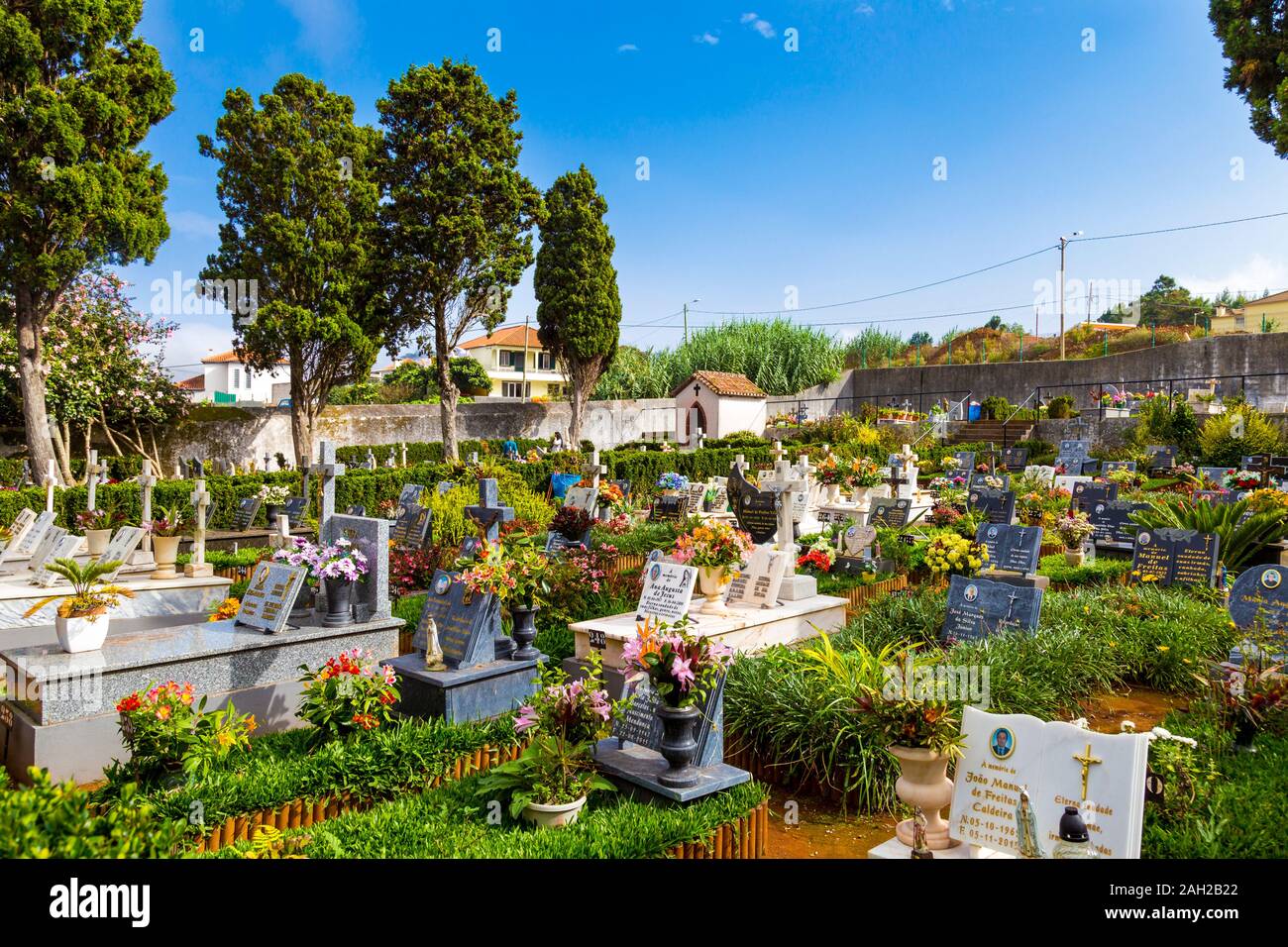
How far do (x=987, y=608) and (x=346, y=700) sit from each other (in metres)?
5.60

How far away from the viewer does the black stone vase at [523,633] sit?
7332 millimetres

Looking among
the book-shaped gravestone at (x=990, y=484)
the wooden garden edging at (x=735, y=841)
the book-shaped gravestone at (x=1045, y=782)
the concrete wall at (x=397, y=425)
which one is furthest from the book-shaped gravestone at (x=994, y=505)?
the concrete wall at (x=397, y=425)

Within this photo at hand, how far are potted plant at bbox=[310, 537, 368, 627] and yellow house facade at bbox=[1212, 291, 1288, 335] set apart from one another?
50745 mm

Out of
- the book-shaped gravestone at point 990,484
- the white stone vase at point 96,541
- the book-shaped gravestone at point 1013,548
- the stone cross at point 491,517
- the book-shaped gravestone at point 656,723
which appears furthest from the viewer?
the book-shaped gravestone at point 990,484

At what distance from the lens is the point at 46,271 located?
681 inches

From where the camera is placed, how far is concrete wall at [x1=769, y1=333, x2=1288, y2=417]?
29.2 meters

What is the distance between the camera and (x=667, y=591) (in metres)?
7.59

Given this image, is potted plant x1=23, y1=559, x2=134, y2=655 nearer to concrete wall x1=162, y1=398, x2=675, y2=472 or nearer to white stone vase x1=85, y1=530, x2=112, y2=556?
white stone vase x1=85, y1=530, x2=112, y2=556

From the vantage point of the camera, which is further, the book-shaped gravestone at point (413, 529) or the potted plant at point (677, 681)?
the book-shaped gravestone at point (413, 529)

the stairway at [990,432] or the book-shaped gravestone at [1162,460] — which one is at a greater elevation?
the stairway at [990,432]

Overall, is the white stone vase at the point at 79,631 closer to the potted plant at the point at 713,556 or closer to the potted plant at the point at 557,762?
the potted plant at the point at 557,762

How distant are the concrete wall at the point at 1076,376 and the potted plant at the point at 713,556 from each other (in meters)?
27.5

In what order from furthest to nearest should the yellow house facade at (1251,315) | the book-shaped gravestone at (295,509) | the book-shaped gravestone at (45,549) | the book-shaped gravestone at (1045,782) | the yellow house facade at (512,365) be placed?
1. the yellow house facade at (512,365)
2. the yellow house facade at (1251,315)
3. the book-shaped gravestone at (295,509)
4. the book-shaped gravestone at (45,549)
5. the book-shaped gravestone at (1045,782)

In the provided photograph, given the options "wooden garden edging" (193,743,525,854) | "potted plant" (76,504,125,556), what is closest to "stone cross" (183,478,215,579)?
"potted plant" (76,504,125,556)
